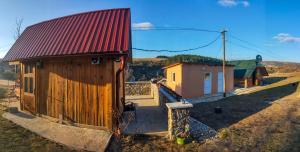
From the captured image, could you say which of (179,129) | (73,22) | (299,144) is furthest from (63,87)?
(299,144)

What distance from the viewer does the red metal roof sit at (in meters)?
8.38

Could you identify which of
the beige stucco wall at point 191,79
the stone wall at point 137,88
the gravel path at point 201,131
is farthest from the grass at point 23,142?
the stone wall at point 137,88

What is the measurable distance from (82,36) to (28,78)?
4.48 m

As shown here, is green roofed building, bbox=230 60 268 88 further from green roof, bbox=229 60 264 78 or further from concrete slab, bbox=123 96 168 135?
concrete slab, bbox=123 96 168 135

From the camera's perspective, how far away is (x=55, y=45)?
9703mm

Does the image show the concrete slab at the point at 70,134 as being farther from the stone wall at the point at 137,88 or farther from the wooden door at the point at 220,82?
the wooden door at the point at 220,82

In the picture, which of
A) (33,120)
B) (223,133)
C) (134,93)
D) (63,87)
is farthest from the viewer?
(134,93)

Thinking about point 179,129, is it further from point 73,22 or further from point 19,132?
point 73,22

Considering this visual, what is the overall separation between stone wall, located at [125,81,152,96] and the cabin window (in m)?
10.9

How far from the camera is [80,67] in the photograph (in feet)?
29.2

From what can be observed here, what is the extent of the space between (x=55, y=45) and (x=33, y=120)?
3656mm

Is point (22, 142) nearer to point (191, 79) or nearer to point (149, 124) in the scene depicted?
point (149, 124)

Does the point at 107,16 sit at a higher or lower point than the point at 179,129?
higher

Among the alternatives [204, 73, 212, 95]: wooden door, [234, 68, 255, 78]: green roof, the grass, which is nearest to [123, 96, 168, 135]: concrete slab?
the grass
